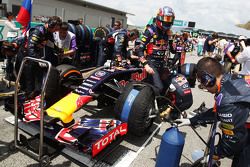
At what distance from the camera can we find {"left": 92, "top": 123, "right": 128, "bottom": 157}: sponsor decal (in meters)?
2.63

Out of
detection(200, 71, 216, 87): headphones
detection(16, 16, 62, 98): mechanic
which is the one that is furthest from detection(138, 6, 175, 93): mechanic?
detection(200, 71, 216, 87): headphones

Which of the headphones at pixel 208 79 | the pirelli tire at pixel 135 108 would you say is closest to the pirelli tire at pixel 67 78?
the pirelli tire at pixel 135 108

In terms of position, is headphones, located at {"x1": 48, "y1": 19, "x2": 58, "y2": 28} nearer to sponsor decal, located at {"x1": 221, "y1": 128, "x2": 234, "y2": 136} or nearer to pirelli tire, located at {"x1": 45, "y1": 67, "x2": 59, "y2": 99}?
pirelli tire, located at {"x1": 45, "y1": 67, "x2": 59, "y2": 99}

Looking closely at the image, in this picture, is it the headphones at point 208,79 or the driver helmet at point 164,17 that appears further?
the driver helmet at point 164,17

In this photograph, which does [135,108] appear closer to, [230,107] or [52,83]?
[52,83]

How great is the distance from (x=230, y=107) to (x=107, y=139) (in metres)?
1.43

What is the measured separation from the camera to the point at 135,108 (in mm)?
3332

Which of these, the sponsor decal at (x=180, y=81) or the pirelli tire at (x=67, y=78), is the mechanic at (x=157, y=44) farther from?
the pirelli tire at (x=67, y=78)

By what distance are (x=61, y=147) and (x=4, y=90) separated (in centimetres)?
311

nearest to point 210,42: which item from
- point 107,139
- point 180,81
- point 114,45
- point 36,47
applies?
point 114,45

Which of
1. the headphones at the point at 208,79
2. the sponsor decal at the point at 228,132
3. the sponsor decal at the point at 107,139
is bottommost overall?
the sponsor decal at the point at 107,139

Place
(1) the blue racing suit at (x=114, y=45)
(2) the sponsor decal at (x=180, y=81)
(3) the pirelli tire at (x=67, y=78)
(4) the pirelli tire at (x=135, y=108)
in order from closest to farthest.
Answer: (4) the pirelli tire at (x=135, y=108) → (3) the pirelli tire at (x=67, y=78) → (2) the sponsor decal at (x=180, y=81) → (1) the blue racing suit at (x=114, y=45)

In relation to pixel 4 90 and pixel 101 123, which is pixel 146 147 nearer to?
pixel 101 123

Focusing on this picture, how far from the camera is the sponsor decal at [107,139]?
8.64 feet
